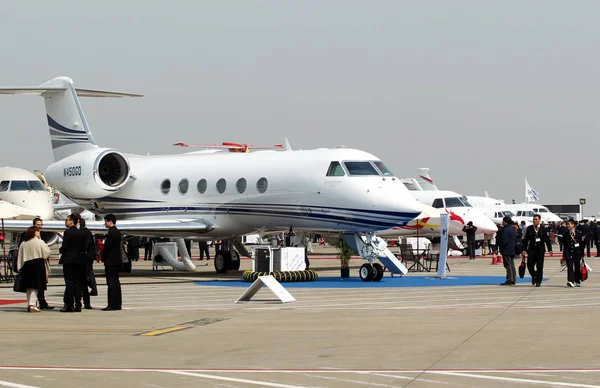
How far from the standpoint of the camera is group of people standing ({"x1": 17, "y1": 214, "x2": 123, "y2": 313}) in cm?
1634

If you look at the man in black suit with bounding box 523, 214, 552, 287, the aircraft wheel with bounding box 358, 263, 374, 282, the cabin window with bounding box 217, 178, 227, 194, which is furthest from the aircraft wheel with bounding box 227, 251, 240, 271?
Answer: the man in black suit with bounding box 523, 214, 552, 287

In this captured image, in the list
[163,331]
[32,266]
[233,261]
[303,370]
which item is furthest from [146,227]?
[303,370]

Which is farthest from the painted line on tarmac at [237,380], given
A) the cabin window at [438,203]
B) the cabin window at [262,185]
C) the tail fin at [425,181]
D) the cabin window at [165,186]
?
the tail fin at [425,181]

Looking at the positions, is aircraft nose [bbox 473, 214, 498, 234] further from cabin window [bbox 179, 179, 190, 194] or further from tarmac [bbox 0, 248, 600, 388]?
tarmac [bbox 0, 248, 600, 388]

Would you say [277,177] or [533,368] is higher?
[277,177]

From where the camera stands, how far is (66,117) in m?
31.1

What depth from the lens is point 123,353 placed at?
418 inches

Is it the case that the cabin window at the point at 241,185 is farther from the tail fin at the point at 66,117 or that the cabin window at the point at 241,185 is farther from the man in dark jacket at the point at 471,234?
the man in dark jacket at the point at 471,234

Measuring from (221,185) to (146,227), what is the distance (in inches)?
95.9

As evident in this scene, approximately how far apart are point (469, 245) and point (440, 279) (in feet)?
49.2

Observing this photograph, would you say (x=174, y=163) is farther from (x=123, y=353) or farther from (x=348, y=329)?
(x=123, y=353)

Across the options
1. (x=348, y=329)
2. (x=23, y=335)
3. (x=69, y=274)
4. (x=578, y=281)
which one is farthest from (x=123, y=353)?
(x=578, y=281)

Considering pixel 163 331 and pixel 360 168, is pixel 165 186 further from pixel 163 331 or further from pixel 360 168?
pixel 163 331

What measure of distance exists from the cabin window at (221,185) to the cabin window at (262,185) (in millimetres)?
1384
